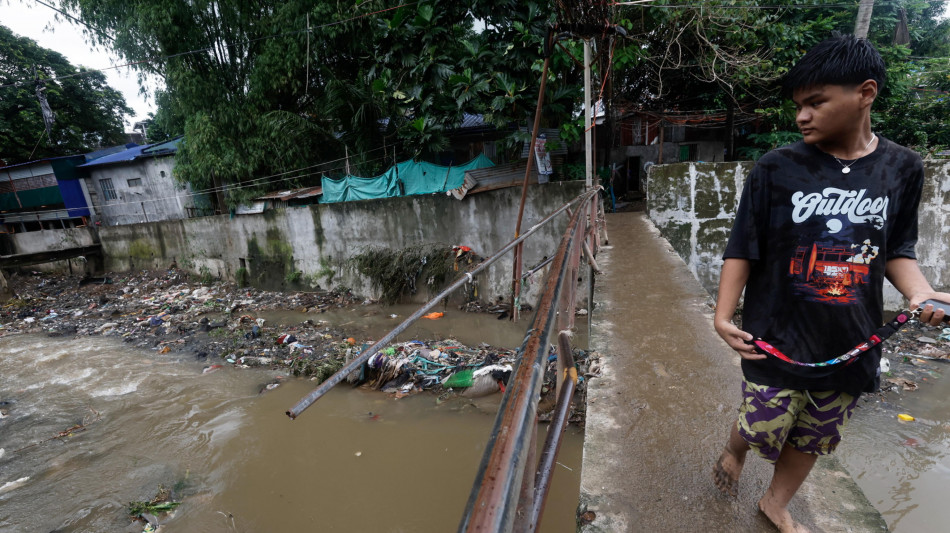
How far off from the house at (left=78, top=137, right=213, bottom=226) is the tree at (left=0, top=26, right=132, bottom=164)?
85.8 inches

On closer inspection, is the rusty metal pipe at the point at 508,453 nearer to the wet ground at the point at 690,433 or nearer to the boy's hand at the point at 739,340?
the boy's hand at the point at 739,340

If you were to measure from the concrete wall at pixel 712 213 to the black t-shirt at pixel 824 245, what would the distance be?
251 inches

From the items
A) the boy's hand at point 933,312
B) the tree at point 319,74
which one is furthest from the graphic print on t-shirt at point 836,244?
the tree at point 319,74

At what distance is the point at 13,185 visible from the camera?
17.5 m

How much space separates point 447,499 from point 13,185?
2462cm

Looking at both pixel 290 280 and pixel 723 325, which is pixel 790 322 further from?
pixel 290 280

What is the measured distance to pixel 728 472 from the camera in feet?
4.54

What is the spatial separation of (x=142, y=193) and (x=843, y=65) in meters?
21.8

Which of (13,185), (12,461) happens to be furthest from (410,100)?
(13,185)

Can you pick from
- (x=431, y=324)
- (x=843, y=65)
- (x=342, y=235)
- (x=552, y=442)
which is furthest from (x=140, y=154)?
(x=843, y=65)

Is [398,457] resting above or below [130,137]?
below

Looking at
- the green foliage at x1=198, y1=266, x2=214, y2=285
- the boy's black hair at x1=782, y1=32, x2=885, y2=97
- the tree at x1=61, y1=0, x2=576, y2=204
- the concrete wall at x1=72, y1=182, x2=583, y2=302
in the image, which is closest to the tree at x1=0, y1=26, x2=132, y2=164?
the concrete wall at x1=72, y1=182, x2=583, y2=302

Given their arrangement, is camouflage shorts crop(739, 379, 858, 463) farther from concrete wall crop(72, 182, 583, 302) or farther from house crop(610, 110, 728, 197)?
house crop(610, 110, 728, 197)

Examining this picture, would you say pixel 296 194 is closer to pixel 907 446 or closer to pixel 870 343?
pixel 870 343
